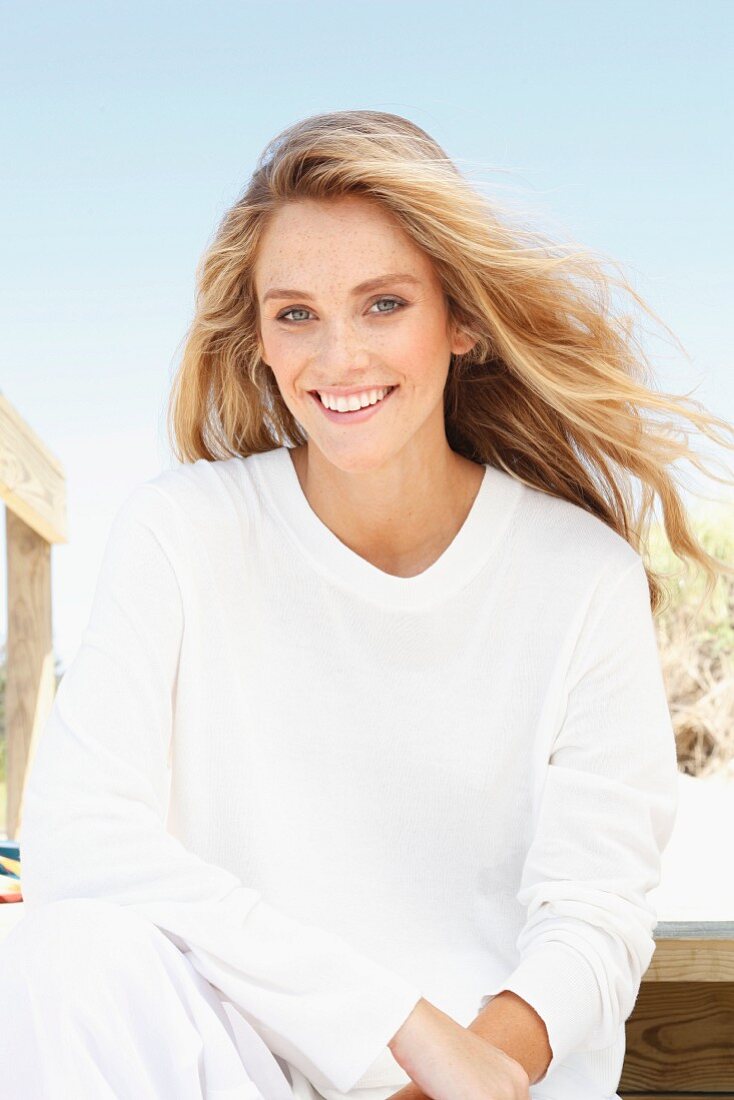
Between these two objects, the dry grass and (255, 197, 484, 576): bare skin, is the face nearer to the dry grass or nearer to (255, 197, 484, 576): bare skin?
(255, 197, 484, 576): bare skin

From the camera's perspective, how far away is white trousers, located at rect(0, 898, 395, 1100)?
1.21 metres

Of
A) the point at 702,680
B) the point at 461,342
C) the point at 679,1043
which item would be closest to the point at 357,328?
the point at 461,342

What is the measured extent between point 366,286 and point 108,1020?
2.84 ft

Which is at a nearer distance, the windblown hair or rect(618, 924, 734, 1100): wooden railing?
the windblown hair

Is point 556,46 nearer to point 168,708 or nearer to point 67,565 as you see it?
point 67,565

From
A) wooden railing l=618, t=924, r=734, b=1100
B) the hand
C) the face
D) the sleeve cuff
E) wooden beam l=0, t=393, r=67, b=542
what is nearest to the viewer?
the hand

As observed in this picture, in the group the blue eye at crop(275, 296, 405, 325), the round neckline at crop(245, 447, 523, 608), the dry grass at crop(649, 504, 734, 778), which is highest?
the blue eye at crop(275, 296, 405, 325)

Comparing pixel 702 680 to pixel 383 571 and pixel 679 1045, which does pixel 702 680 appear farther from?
pixel 383 571

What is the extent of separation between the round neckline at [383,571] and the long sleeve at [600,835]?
166 millimetres

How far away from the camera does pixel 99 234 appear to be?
21.3 metres

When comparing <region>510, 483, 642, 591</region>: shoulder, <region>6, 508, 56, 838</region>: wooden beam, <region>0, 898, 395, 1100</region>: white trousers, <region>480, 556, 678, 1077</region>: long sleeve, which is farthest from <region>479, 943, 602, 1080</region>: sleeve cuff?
<region>6, 508, 56, 838</region>: wooden beam

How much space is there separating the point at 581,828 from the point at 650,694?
190mm

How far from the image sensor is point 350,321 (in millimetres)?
1682

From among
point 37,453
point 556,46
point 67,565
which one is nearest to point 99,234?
point 67,565
